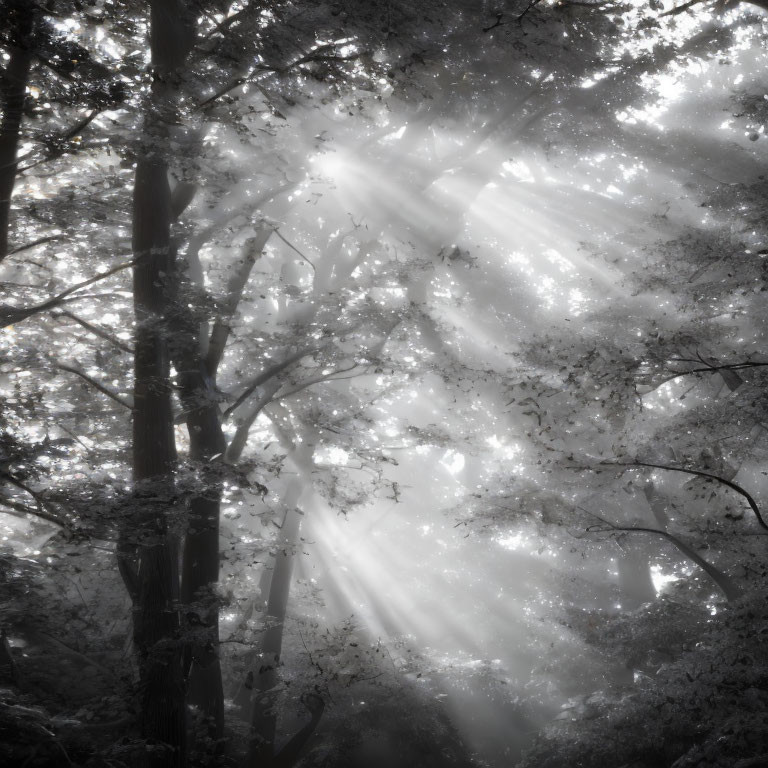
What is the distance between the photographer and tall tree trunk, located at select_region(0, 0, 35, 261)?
163 inches

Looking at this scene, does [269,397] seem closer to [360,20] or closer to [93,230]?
[93,230]

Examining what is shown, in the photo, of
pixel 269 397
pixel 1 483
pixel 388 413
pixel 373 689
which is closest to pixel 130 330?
pixel 1 483

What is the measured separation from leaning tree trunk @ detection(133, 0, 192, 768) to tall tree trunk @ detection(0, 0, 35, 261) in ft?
3.42

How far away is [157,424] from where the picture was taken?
6.41 meters

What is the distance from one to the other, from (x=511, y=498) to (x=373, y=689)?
5.78 m

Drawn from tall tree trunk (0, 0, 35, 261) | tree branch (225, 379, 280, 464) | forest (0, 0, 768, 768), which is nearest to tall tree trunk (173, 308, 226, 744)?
forest (0, 0, 768, 768)

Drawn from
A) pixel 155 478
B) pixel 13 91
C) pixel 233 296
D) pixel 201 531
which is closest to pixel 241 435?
pixel 201 531

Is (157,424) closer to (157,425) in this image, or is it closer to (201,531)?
(157,425)

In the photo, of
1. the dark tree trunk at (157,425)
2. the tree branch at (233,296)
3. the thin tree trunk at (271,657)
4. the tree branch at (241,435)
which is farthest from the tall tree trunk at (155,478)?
the tree branch at (241,435)

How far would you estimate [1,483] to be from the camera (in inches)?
202

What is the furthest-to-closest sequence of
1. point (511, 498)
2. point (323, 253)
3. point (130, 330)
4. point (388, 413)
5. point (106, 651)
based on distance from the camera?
point (388, 413) < point (323, 253) < point (511, 498) < point (106, 651) < point (130, 330)

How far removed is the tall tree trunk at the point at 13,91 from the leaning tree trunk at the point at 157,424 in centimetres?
104

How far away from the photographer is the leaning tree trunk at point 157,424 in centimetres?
533

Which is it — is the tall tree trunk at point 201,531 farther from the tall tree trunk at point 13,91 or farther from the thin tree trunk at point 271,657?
the tall tree trunk at point 13,91
